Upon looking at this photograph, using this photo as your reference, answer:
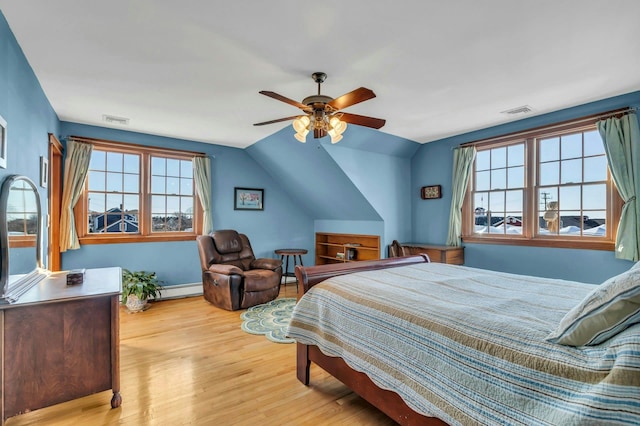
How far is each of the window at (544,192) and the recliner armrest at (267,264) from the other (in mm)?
2860

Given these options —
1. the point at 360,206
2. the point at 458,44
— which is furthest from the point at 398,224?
the point at 458,44

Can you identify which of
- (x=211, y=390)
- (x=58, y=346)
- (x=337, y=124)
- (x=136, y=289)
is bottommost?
(x=211, y=390)

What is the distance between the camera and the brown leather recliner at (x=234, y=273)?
13.7 feet

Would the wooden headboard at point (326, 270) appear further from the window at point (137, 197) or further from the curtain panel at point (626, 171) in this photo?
the window at point (137, 197)

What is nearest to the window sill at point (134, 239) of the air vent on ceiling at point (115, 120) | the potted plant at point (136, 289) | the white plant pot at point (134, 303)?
the potted plant at point (136, 289)

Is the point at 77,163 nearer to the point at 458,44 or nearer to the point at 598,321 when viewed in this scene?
the point at 458,44

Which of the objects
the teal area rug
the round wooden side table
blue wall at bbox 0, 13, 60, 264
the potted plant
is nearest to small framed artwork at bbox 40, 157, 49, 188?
blue wall at bbox 0, 13, 60, 264

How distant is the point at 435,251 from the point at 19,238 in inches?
173

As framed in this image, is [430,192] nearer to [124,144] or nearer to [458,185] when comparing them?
[458,185]

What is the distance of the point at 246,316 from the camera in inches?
155

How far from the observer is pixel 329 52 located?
2.35m

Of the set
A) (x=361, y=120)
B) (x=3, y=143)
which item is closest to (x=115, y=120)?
(x=3, y=143)

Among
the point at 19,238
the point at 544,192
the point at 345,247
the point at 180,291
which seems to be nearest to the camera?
the point at 19,238

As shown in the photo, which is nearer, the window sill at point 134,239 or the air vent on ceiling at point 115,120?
the air vent on ceiling at point 115,120
